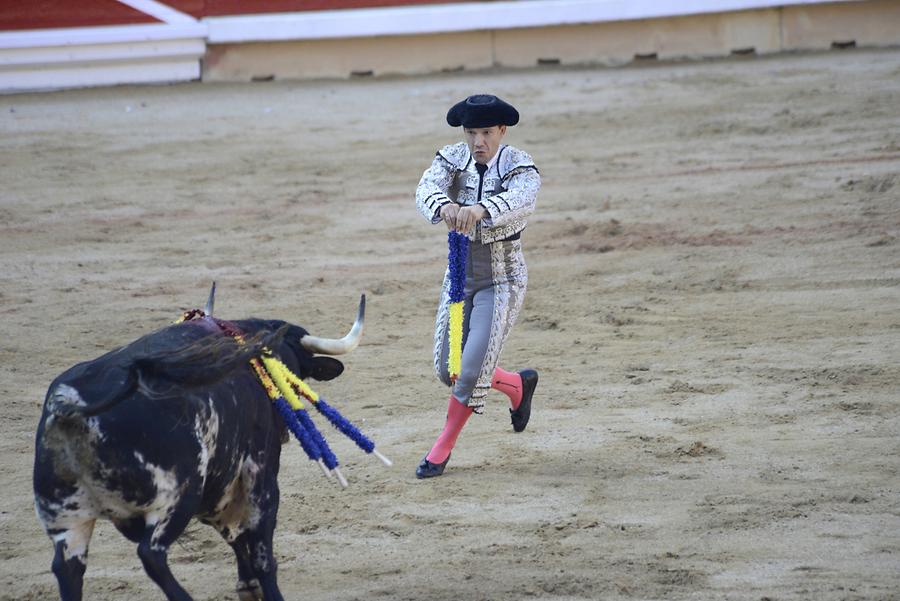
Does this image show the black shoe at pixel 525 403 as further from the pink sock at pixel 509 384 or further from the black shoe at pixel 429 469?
the black shoe at pixel 429 469

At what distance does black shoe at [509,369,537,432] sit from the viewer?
5.13 metres

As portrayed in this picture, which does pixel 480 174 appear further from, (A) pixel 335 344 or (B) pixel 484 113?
(A) pixel 335 344

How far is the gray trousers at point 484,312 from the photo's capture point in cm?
484

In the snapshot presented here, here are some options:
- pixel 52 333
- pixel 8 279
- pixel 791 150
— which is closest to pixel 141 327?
pixel 52 333

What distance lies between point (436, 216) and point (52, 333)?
9.64 feet

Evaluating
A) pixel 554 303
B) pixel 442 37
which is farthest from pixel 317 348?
pixel 442 37

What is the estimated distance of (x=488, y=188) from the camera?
15.6ft

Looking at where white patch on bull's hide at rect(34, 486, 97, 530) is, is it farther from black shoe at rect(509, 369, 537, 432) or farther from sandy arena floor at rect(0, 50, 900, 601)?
black shoe at rect(509, 369, 537, 432)

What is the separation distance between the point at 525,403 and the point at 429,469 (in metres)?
0.53

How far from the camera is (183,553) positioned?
14.2ft

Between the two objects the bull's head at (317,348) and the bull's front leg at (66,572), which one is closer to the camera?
the bull's front leg at (66,572)

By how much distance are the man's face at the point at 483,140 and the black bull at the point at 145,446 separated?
132 cm

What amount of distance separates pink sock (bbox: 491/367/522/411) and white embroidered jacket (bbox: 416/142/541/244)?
21.2 inches

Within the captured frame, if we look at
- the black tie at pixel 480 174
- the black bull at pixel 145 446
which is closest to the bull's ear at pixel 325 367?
the black bull at pixel 145 446
